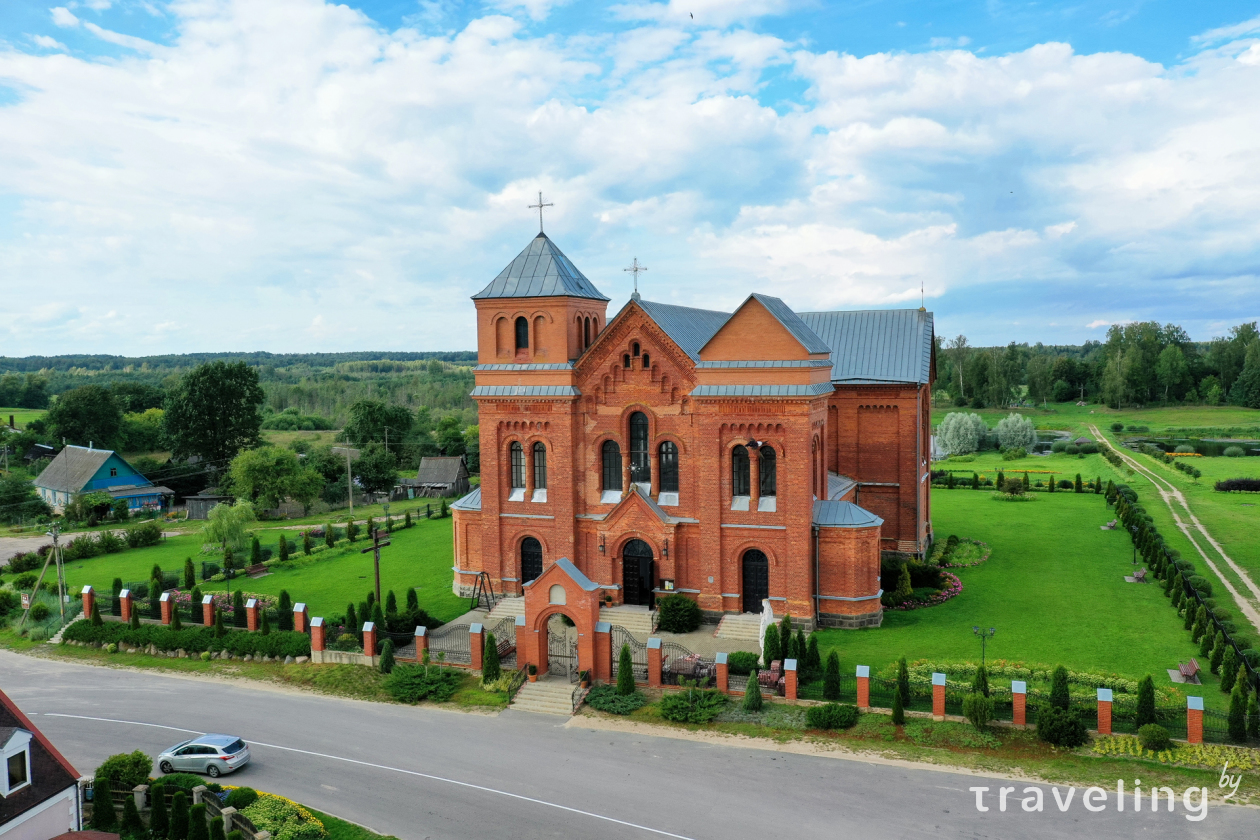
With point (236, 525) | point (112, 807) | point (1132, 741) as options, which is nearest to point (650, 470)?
point (1132, 741)

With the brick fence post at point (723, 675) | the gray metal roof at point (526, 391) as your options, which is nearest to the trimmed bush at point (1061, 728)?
the brick fence post at point (723, 675)

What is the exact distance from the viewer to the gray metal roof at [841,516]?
29.5 metres

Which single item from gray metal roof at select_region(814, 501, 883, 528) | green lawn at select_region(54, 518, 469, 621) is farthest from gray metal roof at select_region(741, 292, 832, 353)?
green lawn at select_region(54, 518, 469, 621)

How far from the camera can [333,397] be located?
444 ft

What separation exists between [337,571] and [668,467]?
57.4ft

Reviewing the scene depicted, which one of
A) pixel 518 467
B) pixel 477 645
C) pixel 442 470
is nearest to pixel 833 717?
pixel 477 645

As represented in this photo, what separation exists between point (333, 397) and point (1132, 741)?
423ft

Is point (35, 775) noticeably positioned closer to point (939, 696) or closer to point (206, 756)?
point (206, 756)

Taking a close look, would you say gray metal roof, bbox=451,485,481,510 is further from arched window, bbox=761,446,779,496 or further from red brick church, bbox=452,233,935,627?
arched window, bbox=761,446,779,496

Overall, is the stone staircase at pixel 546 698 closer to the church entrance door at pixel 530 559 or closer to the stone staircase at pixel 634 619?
the stone staircase at pixel 634 619

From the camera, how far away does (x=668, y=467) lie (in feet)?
103

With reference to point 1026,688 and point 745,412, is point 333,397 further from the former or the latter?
point 1026,688

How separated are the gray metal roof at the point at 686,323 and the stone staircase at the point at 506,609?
10777mm

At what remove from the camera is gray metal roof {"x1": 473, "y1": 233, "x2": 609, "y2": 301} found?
31.7 metres
